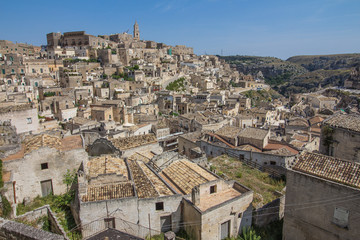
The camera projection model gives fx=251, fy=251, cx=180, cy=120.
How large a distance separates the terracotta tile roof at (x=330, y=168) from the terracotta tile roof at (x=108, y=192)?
792cm

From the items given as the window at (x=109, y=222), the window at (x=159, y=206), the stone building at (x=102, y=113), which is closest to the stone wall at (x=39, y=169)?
the window at (x=109, y=222)

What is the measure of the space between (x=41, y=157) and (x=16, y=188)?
184 cm

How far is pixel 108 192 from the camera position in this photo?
37.3 ft

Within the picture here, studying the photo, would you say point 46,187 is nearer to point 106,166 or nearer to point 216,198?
point 106,166

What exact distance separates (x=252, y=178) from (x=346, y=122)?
21.8 feet

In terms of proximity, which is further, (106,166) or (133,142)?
(133,142)

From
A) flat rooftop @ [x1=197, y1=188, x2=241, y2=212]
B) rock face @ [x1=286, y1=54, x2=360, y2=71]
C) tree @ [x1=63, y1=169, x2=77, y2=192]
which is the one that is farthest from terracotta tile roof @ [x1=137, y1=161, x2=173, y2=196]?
rock face @ [x1=286, y1=54, x2=360, y2=71]

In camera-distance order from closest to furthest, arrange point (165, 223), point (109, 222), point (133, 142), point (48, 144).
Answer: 1. point (109, 222)
2. point (165, 223)
3. point (48, 144)
4. point (133, 142)

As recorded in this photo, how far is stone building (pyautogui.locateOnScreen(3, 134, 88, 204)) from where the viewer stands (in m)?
12.5

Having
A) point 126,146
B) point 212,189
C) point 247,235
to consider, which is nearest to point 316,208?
point 247,235

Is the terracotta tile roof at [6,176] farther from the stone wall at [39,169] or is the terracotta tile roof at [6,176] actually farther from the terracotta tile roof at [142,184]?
the terracotta tile roof at [142,184]

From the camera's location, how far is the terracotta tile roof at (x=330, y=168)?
10527mm

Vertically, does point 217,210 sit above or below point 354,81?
below

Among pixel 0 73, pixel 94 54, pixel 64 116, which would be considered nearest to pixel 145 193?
pixel 64 116
